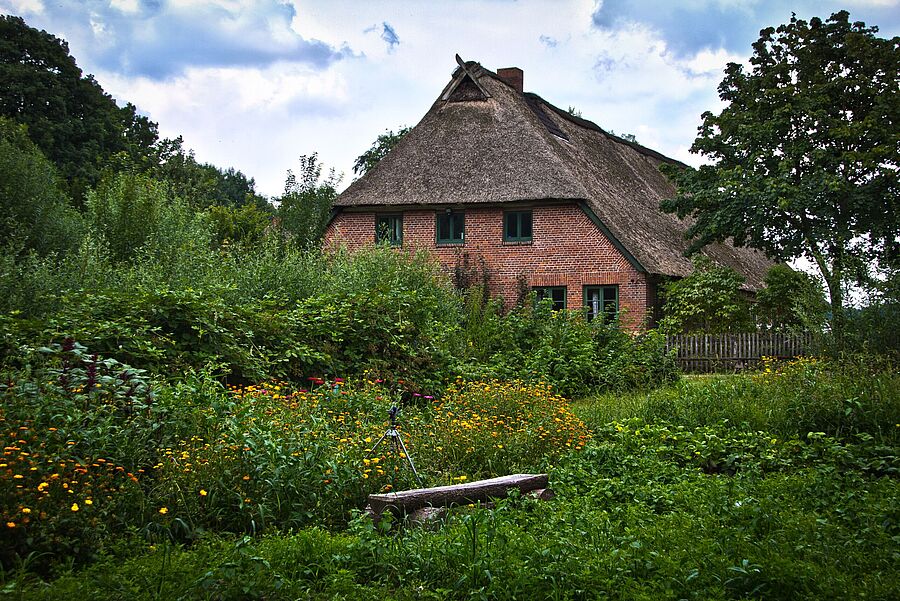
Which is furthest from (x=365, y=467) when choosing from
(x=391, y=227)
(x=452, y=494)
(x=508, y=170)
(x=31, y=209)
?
(x=391, y=227)

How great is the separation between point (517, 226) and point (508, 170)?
5.68ft

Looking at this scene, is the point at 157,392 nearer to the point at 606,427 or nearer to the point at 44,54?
the point at 606,427

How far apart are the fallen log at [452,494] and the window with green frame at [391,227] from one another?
63.2 ft

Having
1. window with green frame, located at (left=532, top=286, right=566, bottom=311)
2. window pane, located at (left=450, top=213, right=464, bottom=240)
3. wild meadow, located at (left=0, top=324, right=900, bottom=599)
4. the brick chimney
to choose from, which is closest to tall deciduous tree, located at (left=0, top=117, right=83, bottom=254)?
window pane, located at (left=450, top=213, right=464, bottom=240)

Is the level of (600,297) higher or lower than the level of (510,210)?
lower

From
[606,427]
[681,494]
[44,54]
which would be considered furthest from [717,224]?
[44,54]

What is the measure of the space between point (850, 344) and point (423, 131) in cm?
1669

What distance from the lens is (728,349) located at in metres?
19.5

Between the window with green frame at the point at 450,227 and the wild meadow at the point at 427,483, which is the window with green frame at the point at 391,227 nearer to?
the window with green frame at the point at 450,227

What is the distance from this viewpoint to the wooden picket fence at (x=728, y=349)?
1914 centimetres

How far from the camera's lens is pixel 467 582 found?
475 cm

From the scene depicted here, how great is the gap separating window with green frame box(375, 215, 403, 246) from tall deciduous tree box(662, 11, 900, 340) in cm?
859

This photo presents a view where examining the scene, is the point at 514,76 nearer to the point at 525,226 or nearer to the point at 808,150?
the point at 525,226

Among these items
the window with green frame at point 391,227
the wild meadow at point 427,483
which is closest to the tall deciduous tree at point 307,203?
the window with green frame at point 391,227
